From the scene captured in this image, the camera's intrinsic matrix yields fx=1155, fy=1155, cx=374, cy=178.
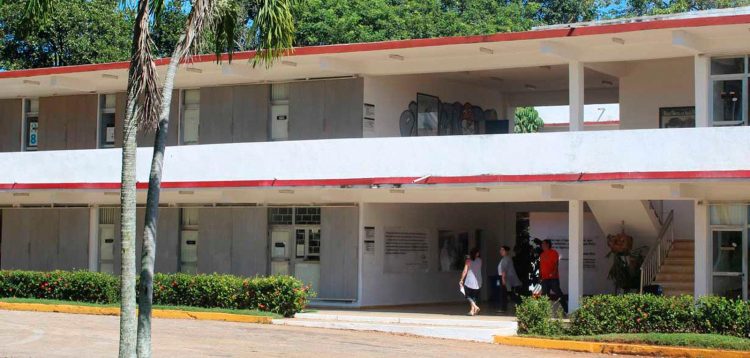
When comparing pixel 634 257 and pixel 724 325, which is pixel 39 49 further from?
pixel 724 325

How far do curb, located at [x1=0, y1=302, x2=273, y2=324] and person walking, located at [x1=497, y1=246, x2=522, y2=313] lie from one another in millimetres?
5648

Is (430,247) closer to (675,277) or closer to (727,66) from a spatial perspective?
(675,277)

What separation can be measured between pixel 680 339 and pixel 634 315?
4.16 ft

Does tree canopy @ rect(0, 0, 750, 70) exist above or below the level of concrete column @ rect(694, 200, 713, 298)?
above

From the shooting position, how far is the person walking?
25.8 metres

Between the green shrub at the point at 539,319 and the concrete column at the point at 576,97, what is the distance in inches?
179

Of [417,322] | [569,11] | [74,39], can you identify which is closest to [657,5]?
[569,11]

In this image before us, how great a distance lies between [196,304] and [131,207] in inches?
416

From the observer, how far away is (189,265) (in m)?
29.6

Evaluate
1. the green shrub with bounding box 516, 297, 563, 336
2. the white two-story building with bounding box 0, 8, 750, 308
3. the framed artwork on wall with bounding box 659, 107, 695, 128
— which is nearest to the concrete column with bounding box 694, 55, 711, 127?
the white two-story building with bounding box 0, 8, 750, 308

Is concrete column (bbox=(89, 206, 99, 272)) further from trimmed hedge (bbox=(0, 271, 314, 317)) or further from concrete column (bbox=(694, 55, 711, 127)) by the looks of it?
concrete column (bbox=(694, 55, 711, 127))

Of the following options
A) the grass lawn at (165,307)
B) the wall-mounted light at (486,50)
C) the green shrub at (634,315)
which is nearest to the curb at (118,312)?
the grass lawn at (165,307)

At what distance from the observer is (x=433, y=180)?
2388 centimetres

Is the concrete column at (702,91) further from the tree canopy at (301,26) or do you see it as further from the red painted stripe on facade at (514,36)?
the tree canopy at (301,26)
